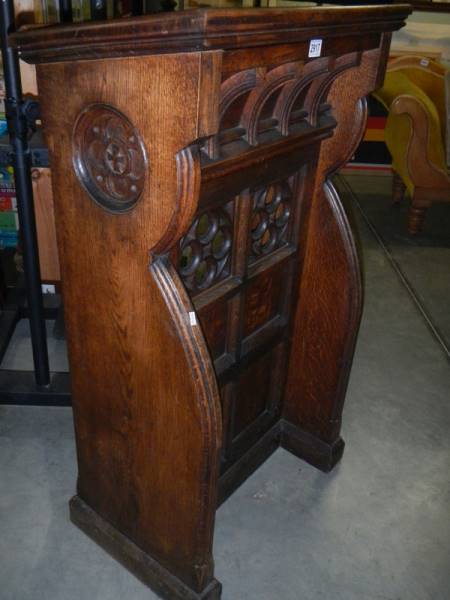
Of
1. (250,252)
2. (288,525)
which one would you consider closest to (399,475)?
(288,525)

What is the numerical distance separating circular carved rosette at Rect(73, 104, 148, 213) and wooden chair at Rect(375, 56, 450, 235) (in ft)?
9.69

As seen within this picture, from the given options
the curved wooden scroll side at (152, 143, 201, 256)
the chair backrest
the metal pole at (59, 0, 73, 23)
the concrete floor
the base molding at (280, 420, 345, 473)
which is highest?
the metal pole at (59, 0, 73, 23)

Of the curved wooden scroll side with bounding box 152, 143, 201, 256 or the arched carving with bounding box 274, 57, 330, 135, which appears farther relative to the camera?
the arched carving with bounding box 274, 57, 330, 135

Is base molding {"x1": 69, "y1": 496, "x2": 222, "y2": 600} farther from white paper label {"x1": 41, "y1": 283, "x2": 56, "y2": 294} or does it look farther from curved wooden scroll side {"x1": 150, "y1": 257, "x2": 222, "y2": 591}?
white paper label {"x1": 41, "y1": 283, "x2": 56, "y2": 294}

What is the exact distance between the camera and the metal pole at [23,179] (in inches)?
64.4

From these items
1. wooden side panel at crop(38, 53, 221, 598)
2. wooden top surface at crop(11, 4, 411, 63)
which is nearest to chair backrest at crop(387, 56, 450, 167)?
wooden top surface at crop(11, 4, 411, 63)

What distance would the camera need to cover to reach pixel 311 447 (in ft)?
6.43

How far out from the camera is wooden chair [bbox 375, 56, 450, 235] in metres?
3.67

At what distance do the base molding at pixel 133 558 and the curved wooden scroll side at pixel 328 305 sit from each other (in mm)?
635

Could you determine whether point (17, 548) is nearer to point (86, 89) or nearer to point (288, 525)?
point (288, 525)

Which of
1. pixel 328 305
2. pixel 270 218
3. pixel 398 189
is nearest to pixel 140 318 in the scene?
pixel 270 218

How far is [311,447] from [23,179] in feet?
4.03

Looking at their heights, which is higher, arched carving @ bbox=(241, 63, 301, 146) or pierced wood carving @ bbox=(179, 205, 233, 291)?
arched carving @ bbox=(241, 63, 301, 146)

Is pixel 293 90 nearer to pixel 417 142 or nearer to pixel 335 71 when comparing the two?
pixel 335 71
